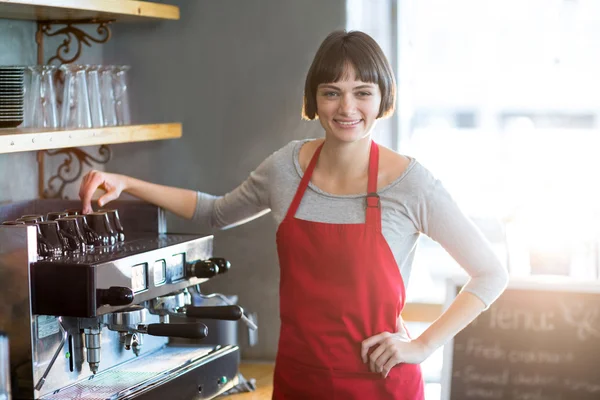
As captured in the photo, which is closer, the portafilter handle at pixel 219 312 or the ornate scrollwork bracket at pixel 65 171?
the portafilter handle at pixel 219 312

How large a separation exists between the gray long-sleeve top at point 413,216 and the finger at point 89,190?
0.42 metres

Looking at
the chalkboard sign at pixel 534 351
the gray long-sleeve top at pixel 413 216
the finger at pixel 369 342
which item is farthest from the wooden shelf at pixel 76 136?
the chalkboard sign at pixel 534 351

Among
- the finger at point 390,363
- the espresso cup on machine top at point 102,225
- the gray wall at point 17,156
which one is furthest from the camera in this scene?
the gray wall at point 17,156

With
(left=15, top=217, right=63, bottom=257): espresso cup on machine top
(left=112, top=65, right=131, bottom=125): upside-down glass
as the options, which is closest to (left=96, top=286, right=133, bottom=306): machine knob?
(left=15, top=217, right=63, bottom=257): espresso cup on machine top

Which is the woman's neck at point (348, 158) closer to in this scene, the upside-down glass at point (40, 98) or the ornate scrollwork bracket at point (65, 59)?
the upside-down glass at point (40, 98)

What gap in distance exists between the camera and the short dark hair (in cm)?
177

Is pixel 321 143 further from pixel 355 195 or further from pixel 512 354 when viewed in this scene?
pixel 512 354

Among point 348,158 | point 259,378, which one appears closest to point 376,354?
point 348,158

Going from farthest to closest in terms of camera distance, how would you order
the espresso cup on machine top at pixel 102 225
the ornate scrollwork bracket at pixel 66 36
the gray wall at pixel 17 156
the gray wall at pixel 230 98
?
the gray wall at pixel 230 98 < the ornate scrollwork bracket at pixel 66 36 < the gray wall at pixel 17 156 < the espresso cup on machine top at pixel 102 225

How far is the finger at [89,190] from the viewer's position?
1994mm

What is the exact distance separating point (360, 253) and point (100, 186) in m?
0.66

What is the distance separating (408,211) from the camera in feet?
5.87

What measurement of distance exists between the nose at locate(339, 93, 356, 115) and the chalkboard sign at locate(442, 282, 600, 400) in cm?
46

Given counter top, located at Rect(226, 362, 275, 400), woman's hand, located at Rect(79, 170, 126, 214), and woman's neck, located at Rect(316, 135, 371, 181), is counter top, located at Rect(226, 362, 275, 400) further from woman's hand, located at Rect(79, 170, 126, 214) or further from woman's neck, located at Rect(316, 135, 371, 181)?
woman's neck, located at Rect(316, 135, 371, 181)
